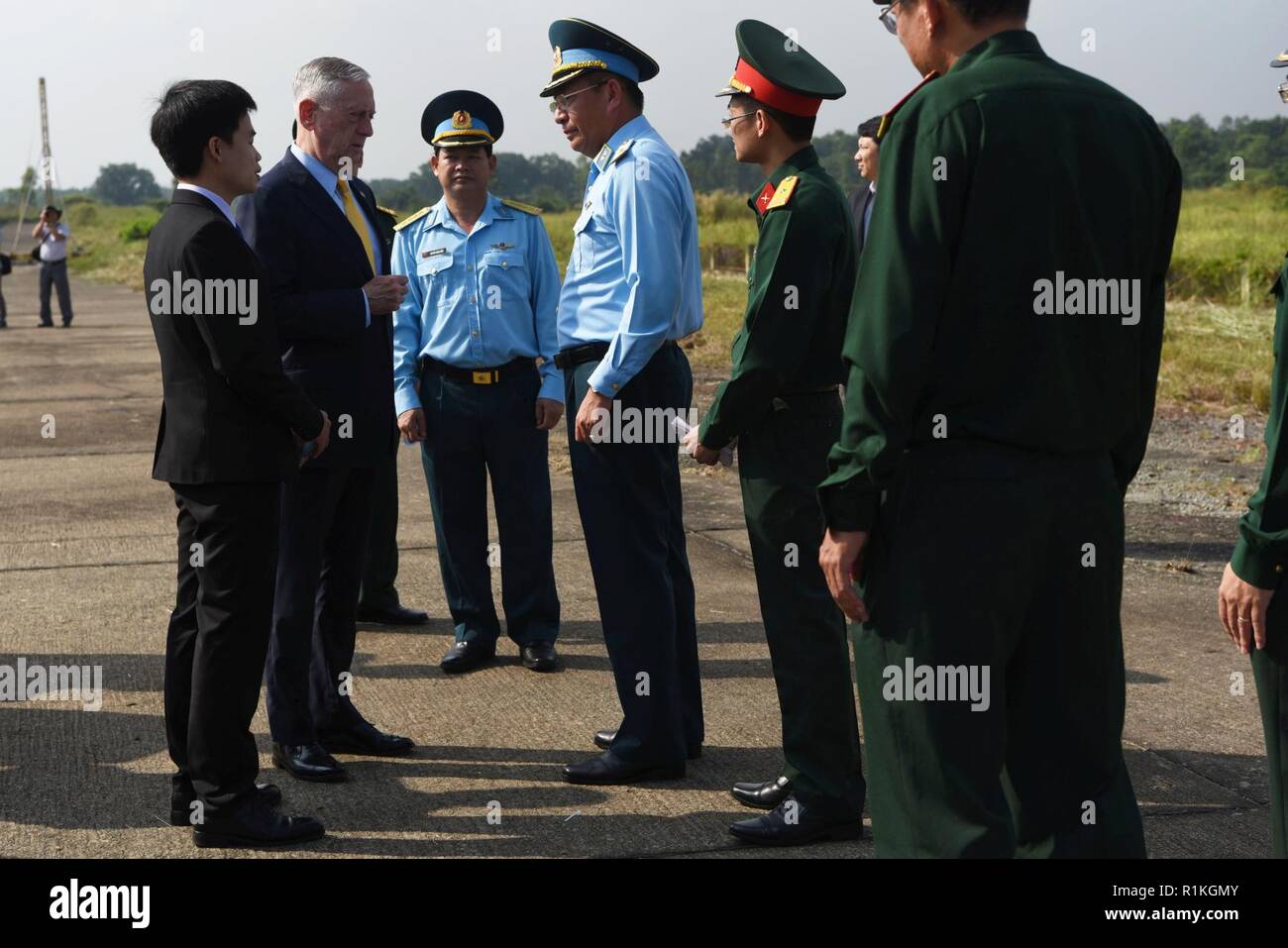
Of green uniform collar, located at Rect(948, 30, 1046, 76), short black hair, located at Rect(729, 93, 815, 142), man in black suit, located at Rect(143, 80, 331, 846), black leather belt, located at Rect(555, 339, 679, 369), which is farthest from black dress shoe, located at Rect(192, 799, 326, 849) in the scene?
green uniform collar, located at Rect(948, 30, 1046, 76)

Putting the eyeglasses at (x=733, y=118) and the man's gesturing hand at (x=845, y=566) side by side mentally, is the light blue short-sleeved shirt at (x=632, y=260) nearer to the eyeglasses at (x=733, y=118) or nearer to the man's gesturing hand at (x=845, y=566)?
the eyeglasses at (x=733, y=118)

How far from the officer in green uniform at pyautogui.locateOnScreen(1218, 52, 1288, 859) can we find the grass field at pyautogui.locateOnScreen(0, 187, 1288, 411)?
10700mm

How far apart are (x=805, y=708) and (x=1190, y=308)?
19420 mm

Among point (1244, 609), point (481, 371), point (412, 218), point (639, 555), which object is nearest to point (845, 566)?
point (1244, 609)

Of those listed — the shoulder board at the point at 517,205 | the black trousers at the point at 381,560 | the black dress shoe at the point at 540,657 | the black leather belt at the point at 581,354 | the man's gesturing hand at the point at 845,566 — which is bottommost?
the black dress shoe at the point at 540,657

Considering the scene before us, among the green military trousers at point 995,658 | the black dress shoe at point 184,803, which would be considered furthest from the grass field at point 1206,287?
the green military trousers at point 995,658

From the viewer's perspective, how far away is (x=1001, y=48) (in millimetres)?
2551

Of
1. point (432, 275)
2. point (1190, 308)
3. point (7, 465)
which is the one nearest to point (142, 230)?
point (1190, 308)

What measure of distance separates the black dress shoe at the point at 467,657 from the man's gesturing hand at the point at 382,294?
1.61 metres

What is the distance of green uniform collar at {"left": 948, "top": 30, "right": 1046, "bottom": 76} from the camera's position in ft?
8.35

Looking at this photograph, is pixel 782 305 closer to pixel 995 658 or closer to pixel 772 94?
pixel 772 94

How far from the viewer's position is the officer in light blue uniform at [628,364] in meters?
4.32

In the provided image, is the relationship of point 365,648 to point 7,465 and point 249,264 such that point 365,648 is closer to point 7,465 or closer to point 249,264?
point 249,264
